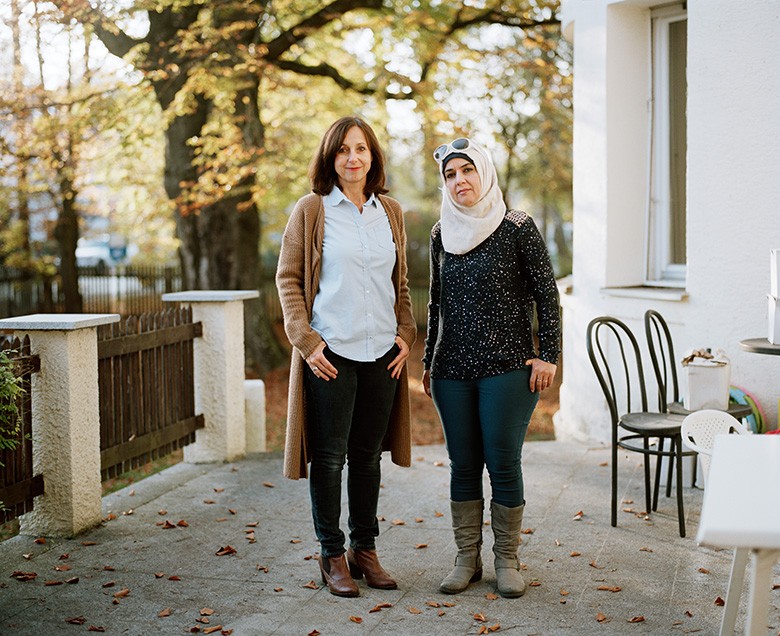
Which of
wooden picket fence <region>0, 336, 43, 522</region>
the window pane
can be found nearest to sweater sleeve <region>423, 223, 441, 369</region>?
wooden picket fence <region>0, 336, 43, 522</region>

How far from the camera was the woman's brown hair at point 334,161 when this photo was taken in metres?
4.29

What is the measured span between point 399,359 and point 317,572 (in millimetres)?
1161

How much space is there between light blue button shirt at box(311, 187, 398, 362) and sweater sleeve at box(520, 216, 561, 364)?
613 mm

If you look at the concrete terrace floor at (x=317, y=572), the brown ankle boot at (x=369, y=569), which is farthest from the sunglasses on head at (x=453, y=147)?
the concrete terrace floor at (x=317, y=572)

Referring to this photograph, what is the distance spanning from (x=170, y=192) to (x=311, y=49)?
14.5 feet

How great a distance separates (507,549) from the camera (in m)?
4.42

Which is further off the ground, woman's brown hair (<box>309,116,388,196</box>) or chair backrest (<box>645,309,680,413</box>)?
woman's brown hair (<box>309,116,388,196</box>)

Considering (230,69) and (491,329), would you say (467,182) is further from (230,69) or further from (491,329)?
(230,69)

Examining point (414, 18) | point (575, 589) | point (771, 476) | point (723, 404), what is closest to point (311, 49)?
point (414, 18)

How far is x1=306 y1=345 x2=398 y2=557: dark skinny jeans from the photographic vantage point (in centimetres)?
427

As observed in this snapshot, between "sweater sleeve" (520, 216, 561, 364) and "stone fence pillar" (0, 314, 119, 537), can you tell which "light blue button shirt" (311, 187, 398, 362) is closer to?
"sweater sleeve" (520, 216, 561, 364)

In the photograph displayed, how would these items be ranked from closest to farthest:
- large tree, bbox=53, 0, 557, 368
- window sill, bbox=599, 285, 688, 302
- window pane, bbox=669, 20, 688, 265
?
window sill, bbox=599, 285, 688, 302 → window pane, bbox=669, 20, 688, 265 → large tree, bbox=53, 0, 557, 368

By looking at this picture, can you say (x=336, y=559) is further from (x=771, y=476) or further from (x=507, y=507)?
(x=771, y=476)

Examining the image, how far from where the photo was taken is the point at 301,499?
6133 millimetres
